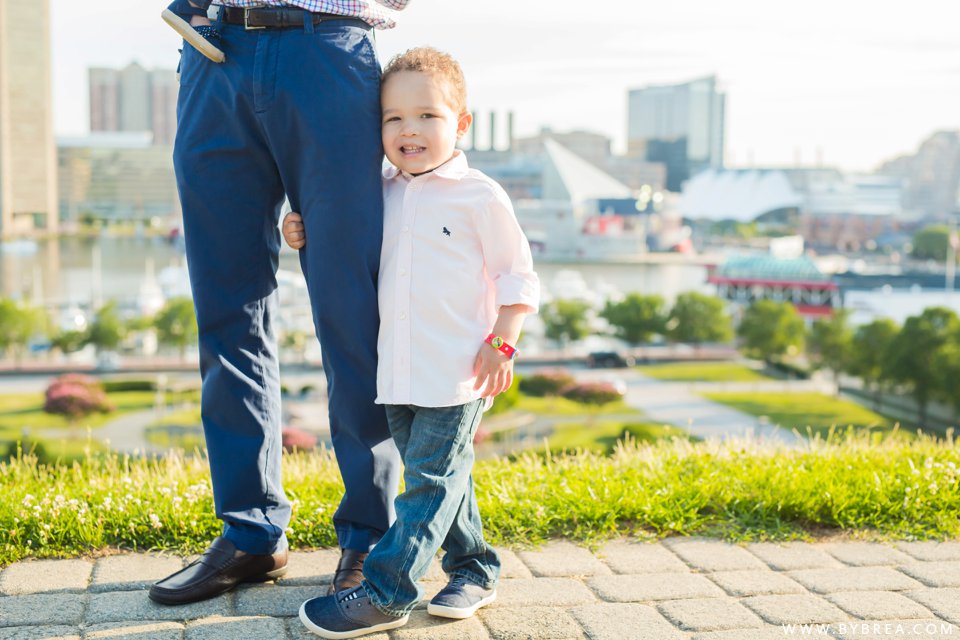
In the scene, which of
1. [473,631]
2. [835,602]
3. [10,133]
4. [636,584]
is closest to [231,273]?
[473,631]

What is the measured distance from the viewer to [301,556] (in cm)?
160

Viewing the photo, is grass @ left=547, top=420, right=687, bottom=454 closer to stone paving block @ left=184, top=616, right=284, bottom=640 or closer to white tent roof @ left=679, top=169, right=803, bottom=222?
stone paving block @ left=184, top=616, right=284, bottom=640

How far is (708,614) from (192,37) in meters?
1.00

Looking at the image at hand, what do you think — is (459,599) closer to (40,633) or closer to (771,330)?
(40,633)

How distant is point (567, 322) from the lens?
23.1 metres

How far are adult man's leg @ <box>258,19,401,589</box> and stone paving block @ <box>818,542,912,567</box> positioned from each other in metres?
0.75

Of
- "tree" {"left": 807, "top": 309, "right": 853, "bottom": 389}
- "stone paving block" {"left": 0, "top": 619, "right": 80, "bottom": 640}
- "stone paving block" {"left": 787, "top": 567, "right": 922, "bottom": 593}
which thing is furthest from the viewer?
"tree" {"left": 807, "top": 309, "right": 853, "bottom": 389}

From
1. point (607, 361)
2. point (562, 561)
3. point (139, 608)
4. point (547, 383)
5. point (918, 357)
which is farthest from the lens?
point (607, 361)

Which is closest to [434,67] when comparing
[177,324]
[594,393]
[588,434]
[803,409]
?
[588,434]

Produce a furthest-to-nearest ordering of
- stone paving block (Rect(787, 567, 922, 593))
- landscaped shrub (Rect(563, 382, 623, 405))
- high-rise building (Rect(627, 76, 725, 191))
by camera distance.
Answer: high-rise building (Rect(627, 76, 725, 191))
landscaped shrub (Rect(563, 382, 623, 405))
stone paving block (Rect(787, 567, 922, 593))

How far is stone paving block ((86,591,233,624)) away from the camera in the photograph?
133cm

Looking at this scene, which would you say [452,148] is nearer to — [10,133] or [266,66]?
[266,66]

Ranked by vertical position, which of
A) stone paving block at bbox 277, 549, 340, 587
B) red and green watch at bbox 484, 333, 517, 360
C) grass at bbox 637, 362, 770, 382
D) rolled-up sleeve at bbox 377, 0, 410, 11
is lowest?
grass at bbox 637, 362, 770, 382

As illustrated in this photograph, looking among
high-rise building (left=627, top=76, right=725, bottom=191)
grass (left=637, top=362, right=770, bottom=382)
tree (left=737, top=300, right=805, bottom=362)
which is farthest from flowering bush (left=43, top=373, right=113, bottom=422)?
high-rise building (left=627, top=76, right=725, bottom=191)
